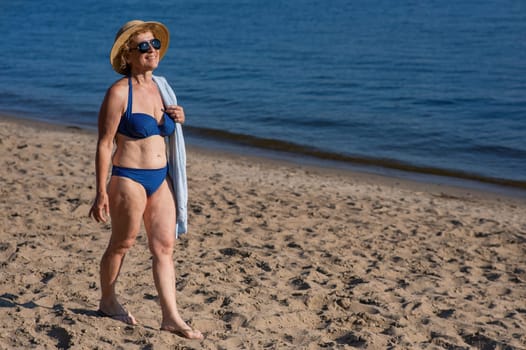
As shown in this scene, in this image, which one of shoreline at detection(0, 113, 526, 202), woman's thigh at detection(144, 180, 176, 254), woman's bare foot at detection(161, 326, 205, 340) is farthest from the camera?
shoreline at detection(0, 113, 526, 202)

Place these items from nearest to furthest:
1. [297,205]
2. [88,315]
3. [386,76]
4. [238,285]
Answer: [88,315] → [238,285] → [297,205] → [386,76]

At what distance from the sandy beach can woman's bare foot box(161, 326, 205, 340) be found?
4 cm

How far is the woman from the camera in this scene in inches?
172

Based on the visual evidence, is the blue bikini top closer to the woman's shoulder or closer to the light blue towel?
the woman's shoulder

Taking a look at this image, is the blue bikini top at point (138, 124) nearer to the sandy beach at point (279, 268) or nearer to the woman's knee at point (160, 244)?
the woman's knee at point (160, 244)

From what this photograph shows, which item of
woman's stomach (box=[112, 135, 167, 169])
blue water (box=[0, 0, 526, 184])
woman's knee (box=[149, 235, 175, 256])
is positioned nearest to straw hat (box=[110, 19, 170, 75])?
woman's stomach (box=[112, 135, 167, 169])

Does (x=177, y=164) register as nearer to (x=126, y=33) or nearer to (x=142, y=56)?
(x=142, y=56)

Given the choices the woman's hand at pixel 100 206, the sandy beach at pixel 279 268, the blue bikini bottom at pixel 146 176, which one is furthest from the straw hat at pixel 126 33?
the sandy beach at pixel 279 268

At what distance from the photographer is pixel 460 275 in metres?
6.70

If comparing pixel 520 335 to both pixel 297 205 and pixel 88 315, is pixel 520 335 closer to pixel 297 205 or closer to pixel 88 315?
pixel 88 315

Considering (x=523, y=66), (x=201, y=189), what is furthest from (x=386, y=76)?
(x=201, y=189)

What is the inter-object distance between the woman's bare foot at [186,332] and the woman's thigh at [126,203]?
0.67 metres

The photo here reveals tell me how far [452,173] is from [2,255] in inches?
320

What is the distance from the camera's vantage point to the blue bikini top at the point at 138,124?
4.38 meters
